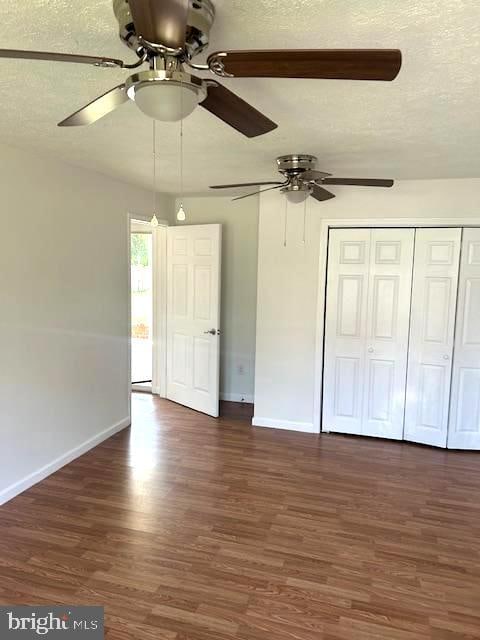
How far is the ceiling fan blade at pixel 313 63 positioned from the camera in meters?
1.15

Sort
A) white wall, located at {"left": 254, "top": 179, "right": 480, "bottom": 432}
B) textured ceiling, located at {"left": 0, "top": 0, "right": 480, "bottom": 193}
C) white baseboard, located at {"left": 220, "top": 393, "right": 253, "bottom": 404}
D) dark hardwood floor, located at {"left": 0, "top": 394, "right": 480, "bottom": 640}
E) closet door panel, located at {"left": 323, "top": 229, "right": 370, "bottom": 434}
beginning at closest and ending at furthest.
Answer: textured ceiling, located at {"left": 0, "top": 0, "right": 480, "bottom": 193}, dark hardwood floor, located at {"left": 0, "top": 394, "right": 480, "bottom": 640}, white wall, located at {"left": 254, "top": 179, "right": 480, "bottom": 432}, closet door panel, located at {"left": 323, "top": 229, "right": 370, "bottom": 434}, white baseboard, located at {"left": 220, "top": 393, "right": 253, "bottom": 404}

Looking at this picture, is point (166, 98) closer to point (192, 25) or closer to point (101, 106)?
point (192, 25)

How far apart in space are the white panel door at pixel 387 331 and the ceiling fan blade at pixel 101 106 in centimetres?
310

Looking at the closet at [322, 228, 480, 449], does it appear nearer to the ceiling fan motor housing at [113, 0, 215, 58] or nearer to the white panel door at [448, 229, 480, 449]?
the white panel door at [448, 229, 480, 449]

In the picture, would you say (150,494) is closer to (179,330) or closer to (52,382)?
(52,382)

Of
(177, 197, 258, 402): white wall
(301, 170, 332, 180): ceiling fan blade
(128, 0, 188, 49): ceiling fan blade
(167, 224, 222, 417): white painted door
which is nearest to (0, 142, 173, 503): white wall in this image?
(167, 224, 222, 417): white painted door

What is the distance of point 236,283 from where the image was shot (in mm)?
5441

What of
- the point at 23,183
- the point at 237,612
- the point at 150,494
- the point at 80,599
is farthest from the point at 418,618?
the point at 23,183

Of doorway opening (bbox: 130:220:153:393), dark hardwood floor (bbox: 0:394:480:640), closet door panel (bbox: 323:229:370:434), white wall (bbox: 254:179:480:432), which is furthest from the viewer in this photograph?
doorway opening (bbox: 130:220:153:393)

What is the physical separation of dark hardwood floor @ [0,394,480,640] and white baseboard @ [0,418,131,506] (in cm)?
6

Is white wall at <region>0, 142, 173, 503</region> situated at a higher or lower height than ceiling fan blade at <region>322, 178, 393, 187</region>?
lower

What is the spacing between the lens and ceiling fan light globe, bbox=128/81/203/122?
130cm

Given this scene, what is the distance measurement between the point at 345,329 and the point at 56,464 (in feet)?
9.12

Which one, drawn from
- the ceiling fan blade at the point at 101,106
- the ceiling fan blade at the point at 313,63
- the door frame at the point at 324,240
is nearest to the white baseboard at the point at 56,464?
the door frame at the point at 324,240
